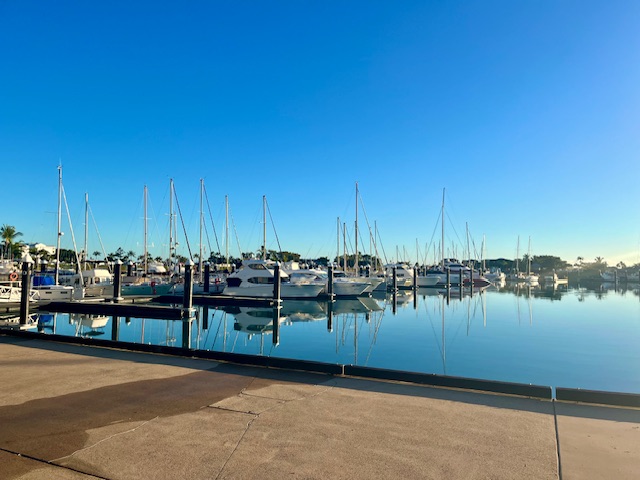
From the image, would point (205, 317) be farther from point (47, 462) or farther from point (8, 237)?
point (8, 237)

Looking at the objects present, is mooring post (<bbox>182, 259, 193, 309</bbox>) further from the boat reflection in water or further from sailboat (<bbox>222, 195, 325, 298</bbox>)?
sailboat (<bbox>222, 195, 325, 298</bbox>)

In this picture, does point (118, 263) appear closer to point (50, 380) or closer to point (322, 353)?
point (322, 353)

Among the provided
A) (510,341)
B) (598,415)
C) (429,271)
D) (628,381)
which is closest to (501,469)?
(598,415)

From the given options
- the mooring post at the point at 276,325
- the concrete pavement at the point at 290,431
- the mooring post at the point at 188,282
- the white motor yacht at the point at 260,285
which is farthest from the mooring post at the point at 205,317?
the concrete pavement at the point at 290,431

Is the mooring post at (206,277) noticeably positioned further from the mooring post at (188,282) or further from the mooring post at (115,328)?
the mooring post at (188,282)

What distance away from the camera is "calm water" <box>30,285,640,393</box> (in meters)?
14.5

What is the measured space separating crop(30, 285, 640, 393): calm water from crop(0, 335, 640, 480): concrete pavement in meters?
6.99

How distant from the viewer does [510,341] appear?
2066cm

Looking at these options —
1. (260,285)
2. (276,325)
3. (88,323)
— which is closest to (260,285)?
(260,285)

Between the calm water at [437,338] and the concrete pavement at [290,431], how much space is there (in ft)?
22.9

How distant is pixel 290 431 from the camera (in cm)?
555

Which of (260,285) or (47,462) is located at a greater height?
(47,462)

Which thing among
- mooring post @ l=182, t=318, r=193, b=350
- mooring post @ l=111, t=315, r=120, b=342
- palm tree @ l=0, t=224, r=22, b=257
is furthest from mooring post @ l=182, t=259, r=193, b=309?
palm tree @ l=0, t=224, r=22, b=257

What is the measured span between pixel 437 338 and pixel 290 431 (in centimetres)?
1705
